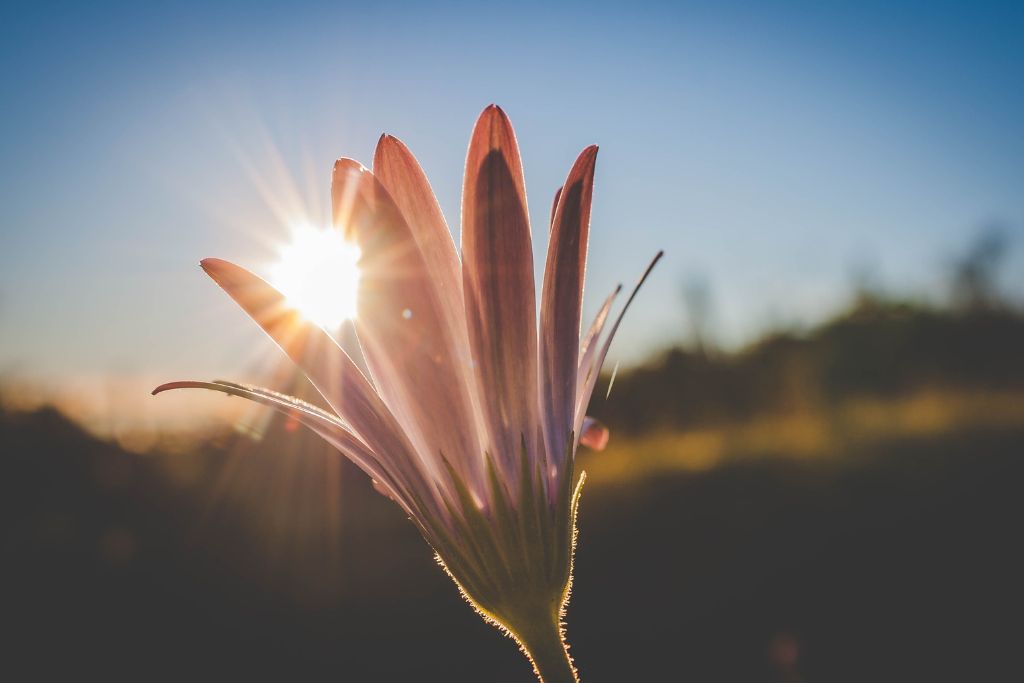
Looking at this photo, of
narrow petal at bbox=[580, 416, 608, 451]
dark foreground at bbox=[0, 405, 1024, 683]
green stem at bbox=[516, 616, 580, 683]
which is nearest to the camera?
green stem at bbox=[516, 616, 580, 683]

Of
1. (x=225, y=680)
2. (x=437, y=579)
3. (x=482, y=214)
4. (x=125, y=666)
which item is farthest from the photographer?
(x=437, y=579)

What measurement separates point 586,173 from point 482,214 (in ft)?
0.23

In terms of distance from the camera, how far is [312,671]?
4863 mm

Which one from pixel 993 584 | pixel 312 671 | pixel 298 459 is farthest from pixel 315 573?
pixel 993 584

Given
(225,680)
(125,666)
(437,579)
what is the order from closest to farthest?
1. (125,666)
2. (225,680)
3. (437,579)

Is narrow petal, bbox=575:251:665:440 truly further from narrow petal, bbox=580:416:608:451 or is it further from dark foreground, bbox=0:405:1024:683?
dark foreground, bbox=0:405:1024:683

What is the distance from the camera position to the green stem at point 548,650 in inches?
15.8

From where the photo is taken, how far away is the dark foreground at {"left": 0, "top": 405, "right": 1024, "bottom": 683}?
391 cm

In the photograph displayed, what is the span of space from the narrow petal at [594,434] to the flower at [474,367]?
0.15 ft

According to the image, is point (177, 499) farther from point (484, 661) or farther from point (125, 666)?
point (484, 661)

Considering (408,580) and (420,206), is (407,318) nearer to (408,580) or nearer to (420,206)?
(420,206)

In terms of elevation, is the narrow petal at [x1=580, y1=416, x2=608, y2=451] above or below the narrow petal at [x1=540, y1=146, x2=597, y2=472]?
below

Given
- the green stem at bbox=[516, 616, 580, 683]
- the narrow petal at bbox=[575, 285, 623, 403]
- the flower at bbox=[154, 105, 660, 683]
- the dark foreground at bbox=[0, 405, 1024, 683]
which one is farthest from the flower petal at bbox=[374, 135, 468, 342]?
the dark foreground at bbox=[0, 405, 1024, 683]

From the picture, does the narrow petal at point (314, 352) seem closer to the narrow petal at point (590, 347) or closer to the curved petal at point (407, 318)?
the curved petal at point (407, 318)
